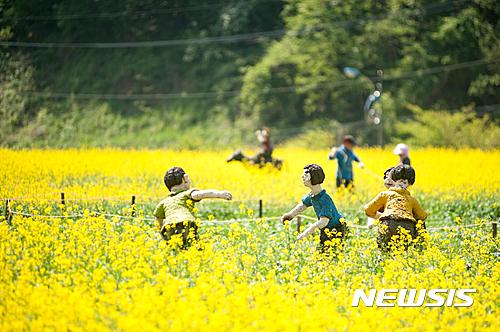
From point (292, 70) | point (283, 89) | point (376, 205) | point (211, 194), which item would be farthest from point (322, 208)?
point (292, 70)

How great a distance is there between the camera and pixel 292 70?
4634cm

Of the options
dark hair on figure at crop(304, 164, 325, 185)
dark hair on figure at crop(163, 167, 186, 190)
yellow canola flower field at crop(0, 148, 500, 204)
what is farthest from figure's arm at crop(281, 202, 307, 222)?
yellow canola flower field at crop(0, 148, 500, 204)

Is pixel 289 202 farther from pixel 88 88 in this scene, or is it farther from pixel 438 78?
pixel 438 78

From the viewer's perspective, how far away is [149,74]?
155 ft

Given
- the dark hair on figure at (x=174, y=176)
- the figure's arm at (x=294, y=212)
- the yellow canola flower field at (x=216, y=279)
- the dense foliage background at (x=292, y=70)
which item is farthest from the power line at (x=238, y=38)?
the figure's arm at (x=294, y=212)

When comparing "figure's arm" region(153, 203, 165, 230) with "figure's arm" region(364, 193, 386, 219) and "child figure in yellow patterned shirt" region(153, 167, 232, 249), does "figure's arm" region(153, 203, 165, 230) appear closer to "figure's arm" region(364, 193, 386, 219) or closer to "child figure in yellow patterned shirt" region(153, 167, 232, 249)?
"child figure in yellow patterned shirt" region(153, 167, 232, 249)

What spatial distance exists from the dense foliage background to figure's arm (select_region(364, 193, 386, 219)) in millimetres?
23512

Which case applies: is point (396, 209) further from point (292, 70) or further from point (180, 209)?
point (292, 70)

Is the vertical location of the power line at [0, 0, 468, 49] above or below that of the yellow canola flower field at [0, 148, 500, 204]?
above

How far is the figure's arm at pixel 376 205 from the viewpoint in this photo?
36.1ft

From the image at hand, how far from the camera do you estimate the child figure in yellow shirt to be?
10.7 metres

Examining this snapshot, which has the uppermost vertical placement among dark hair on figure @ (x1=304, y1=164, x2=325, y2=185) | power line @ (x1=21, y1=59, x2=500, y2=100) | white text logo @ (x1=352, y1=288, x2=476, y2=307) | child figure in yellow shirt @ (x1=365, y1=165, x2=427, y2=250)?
dark hair on figure @ (x1=304, y1=164, x2=325, y2=185)

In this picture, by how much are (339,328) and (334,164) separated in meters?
17.9

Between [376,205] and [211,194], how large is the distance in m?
2.26
